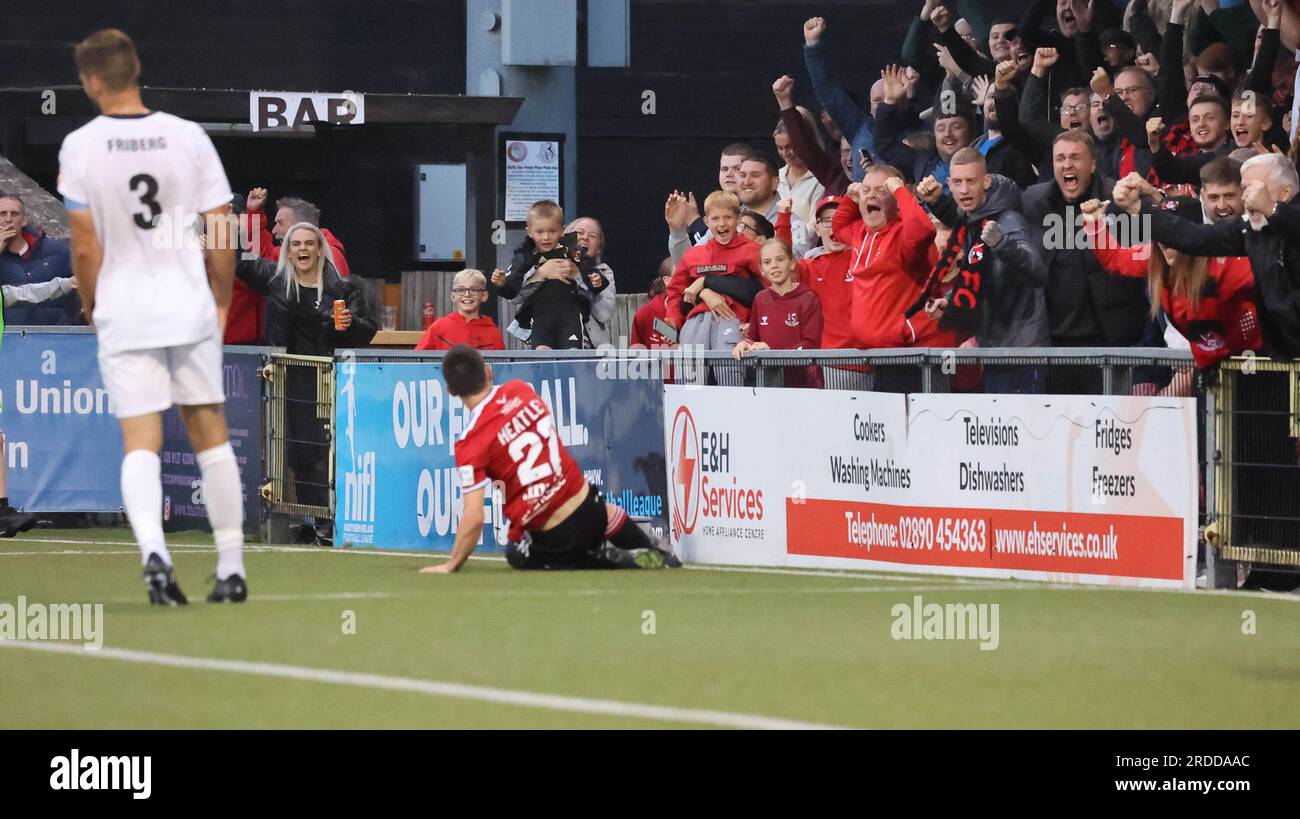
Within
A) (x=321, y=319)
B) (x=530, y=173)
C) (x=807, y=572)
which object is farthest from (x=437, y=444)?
(x=530, y=173)

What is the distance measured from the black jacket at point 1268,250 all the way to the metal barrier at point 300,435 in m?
6.11

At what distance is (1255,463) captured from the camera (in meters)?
11.1

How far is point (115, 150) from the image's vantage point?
29.8 feet

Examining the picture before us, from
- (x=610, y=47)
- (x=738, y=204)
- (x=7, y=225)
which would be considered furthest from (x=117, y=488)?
(x=610, y=47)

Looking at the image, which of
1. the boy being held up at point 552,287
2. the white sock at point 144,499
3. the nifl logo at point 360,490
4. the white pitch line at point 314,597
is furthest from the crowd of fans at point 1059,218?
the white sock at point 144,499

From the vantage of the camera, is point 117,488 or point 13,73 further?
point 13,73

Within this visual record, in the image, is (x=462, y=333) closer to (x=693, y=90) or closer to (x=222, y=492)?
(x=222, y=492)

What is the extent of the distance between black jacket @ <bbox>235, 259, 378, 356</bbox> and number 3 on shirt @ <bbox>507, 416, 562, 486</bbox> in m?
4.24

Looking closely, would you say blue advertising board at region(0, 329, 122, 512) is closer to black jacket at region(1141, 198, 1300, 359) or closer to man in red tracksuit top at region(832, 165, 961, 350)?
man in red tracksuit top at region(832, 165, 961, 350)

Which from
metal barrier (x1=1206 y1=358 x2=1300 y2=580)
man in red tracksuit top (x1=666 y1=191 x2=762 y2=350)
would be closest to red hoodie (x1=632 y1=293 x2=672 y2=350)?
man in red tracksuit top (x1=666 y1=191 x2=762 y2=350)

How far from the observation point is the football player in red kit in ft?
38.1

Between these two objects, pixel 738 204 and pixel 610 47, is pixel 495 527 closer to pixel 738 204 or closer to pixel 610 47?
pixel 738 204
